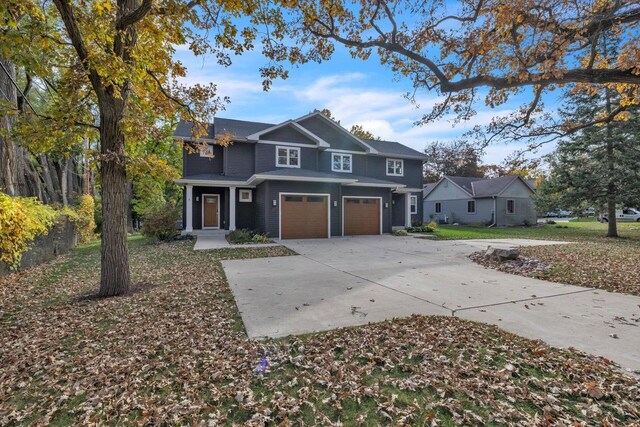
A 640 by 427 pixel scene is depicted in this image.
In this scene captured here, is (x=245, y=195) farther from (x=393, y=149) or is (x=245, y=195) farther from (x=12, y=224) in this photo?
(x=393, y=149)

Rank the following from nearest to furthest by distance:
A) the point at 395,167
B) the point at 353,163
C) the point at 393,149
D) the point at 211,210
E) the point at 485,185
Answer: the point at 211,210
the point at 353,163
the point at 395,167
the point at 393,149
the point at 485,185

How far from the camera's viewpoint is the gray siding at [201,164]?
1750 centimetres

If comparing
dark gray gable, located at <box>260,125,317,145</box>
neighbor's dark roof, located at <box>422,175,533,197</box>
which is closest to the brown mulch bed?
dark gray gable, located at <box>260,125,317,145</box>

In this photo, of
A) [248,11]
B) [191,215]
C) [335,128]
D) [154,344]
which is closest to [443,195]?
[335,128]

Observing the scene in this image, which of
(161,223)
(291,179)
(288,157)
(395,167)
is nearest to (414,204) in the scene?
(395,167)

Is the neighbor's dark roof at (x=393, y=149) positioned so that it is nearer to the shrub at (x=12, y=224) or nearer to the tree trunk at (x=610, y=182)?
the tree trunk at (x=610, y=182)

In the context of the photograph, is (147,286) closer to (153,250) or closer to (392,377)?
(392,377)

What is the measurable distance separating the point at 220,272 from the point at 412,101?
6952 millimetres

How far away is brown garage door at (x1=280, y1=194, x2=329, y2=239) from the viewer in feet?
51.3

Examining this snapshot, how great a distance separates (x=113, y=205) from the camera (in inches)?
235

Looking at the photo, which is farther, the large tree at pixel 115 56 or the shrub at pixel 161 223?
the shrub at pixel 161 223

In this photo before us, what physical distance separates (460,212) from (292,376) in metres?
30.6

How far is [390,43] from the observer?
7.42 meters

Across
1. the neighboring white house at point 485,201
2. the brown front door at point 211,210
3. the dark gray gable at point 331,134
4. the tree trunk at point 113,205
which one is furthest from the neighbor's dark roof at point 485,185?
the tree trunk at point 113,205
